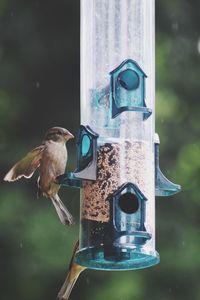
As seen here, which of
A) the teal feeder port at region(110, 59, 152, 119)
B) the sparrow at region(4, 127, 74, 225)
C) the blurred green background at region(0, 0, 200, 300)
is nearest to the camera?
the teal feeder port at region(110, 59, 152, 119)

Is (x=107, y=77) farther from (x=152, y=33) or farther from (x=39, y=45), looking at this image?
(x=39, y=45)

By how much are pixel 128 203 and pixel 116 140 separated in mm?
252

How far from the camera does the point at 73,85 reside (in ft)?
37.7

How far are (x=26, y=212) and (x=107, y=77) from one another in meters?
3.30

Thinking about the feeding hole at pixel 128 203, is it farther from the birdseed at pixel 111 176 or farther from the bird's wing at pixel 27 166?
the bird's wing at pixel 27 166

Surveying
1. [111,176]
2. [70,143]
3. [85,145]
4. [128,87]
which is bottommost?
[111,176]

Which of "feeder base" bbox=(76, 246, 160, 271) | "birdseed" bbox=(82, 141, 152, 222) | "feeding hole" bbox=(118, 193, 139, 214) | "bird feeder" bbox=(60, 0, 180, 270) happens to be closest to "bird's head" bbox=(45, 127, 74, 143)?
"bird feeder" bbox=(60, 0, 180, 270)

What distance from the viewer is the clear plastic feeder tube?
7.61 metres

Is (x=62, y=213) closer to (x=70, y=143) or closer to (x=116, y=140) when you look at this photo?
(x=116, y=140)

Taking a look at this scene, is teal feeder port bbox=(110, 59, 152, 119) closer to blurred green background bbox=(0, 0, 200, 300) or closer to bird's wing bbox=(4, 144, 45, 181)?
bird's wing bbox=(4, 144, 45, 181)

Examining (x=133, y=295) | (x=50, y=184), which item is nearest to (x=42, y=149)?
(x=50, y=184)

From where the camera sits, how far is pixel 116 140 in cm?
769

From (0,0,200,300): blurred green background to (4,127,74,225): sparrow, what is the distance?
2.70 metres

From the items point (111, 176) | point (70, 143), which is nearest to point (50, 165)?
point (111, 176)
